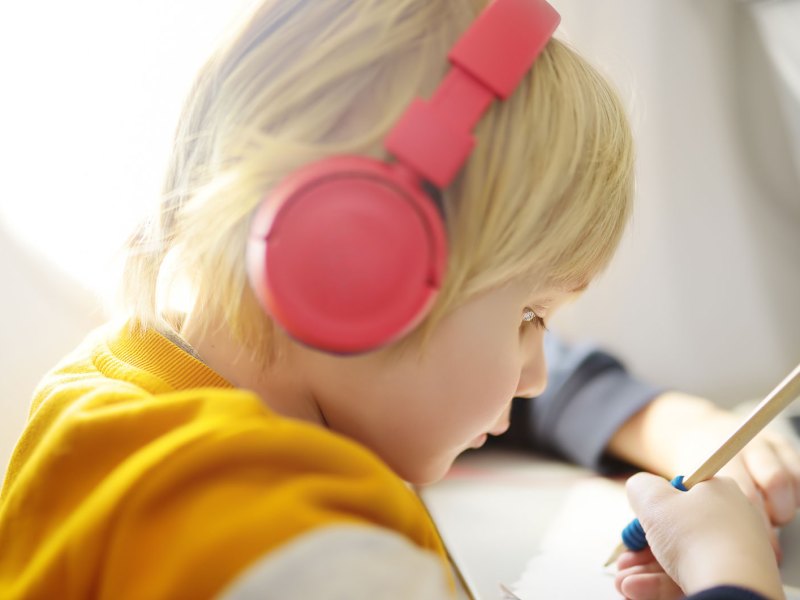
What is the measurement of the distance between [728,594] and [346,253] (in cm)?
30

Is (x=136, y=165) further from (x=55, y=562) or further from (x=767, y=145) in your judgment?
(x=767, y=145)

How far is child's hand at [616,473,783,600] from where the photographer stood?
0.50m

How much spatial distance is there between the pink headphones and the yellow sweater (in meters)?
0.06

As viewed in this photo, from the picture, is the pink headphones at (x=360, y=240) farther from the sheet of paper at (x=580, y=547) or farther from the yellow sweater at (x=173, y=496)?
the sheet of paper at (x=580, y=547)

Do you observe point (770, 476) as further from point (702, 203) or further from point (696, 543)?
point (702, 203)

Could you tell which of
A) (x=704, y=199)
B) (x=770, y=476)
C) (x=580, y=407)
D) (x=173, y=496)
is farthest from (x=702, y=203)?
(x=173, y=496)

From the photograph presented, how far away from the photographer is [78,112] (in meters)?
0.80

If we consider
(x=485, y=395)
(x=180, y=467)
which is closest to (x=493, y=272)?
(x=485, y=395)

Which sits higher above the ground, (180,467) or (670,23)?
(670,23)

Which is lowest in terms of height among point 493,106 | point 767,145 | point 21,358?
point 21,358

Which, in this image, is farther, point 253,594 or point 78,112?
point 78,112

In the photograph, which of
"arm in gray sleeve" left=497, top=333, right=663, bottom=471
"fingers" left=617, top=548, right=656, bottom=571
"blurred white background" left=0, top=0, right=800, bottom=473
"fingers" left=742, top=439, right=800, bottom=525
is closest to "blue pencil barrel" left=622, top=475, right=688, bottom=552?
"fingers" left=617, top=548, right=656, bottom=571

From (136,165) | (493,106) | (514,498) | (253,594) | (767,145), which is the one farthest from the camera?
(767,145)

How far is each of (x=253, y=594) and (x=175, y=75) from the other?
377 mm
